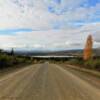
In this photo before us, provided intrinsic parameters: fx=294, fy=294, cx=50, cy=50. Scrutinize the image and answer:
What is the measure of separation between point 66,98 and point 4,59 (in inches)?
1891

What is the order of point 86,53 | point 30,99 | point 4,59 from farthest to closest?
point 86,53 < point 4,59 < point 30,99

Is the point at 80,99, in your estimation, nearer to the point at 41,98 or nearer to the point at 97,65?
the point at 41,98

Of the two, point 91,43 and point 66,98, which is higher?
point 91,43

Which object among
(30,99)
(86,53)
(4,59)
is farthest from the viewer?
(86,53)

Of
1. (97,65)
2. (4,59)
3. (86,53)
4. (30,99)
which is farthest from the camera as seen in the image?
(86,53)

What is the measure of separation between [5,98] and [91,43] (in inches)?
2227

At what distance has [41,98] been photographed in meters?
11.8

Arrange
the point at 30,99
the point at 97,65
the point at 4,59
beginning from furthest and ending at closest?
the point at 4,59, the point at 97,65, the point at 30,99

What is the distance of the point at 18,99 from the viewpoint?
11.5 m

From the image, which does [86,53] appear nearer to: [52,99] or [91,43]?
[91,43]

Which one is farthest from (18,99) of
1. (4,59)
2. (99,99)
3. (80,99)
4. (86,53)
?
(86,53)

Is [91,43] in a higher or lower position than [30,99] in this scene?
higher

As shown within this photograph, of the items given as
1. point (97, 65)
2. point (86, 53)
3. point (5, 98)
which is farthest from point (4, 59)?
point (5, 98)

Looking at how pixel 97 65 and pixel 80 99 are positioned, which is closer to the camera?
pixel 80 99
